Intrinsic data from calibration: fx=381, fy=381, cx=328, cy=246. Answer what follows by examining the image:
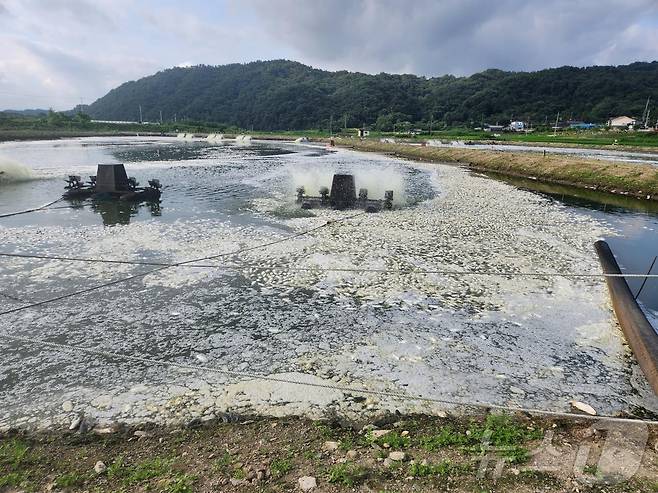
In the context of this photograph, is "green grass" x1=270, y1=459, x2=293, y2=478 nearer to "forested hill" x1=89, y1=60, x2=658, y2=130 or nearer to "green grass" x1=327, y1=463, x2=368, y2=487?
"green grass" x1=327, y1=463, x2=368, y2=487

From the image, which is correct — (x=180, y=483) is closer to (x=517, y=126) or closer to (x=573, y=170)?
(x=573, y=170)

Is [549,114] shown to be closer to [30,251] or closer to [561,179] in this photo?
[561,179]

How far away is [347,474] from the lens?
3.96 meters

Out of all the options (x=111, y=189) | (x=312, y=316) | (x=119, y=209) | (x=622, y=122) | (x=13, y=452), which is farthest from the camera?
(x=622, y=122)

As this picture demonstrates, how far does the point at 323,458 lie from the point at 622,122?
404ft

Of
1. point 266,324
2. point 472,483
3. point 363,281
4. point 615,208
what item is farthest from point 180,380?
point 615,208

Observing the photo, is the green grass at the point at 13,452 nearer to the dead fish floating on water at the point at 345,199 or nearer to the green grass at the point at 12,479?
the green grass at the point at 12,479

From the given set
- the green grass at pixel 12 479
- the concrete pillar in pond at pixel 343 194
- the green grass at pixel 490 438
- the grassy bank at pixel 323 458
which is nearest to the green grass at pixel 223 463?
A: the grassy bank at pixel 323 458

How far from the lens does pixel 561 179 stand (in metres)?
29.0

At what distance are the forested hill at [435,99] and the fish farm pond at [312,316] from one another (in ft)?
381

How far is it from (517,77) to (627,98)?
122 ft

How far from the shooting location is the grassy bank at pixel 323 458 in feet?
12.6

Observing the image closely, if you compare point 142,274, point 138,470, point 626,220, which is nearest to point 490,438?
point 138,470

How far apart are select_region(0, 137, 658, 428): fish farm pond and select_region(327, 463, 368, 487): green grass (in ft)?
3.90
